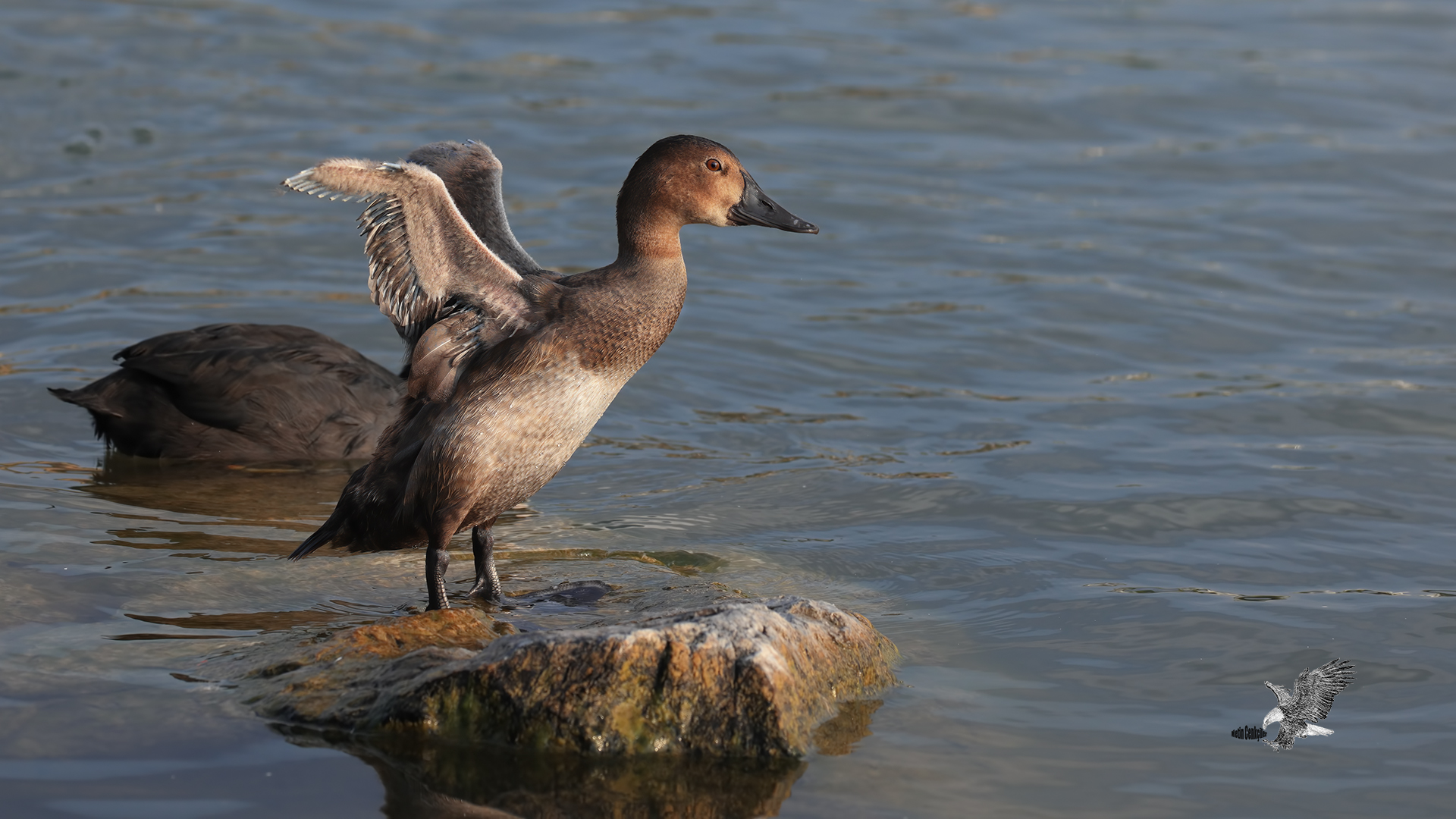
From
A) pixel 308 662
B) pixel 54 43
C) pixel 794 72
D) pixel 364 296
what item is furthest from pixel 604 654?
pixel 54 43

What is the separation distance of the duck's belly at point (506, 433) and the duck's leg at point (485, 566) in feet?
0.76

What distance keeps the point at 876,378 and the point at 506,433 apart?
13.0 ft

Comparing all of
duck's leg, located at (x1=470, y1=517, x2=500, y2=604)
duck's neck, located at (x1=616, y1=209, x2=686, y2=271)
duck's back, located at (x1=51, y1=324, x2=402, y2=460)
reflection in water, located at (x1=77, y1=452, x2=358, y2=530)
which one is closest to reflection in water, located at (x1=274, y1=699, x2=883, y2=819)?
duck's leg, located at (x1=470, y1=517, x2=500, y2=604)

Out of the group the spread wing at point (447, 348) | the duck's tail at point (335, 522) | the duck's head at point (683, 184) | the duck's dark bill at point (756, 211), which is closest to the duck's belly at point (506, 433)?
the spread wing at point (447, 348)

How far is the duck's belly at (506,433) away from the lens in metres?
5.49

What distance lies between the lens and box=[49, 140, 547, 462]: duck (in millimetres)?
7656

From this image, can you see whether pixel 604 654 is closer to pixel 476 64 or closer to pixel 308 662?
pixel 308 662

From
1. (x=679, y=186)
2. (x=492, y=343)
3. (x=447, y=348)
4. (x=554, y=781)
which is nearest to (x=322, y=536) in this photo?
(x=447, y=348)

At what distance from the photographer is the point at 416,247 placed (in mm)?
5371

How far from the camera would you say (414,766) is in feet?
14.1

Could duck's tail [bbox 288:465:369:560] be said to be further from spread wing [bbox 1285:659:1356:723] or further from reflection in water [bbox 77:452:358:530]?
spread wing [bbox 1285:659:1356:723]

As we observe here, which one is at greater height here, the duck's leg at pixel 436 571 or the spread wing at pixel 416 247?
the spread wing at pixel 416 247

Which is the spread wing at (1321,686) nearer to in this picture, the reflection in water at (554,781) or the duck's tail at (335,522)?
the reflection in water at (554,781)

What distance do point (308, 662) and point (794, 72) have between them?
10881mm
